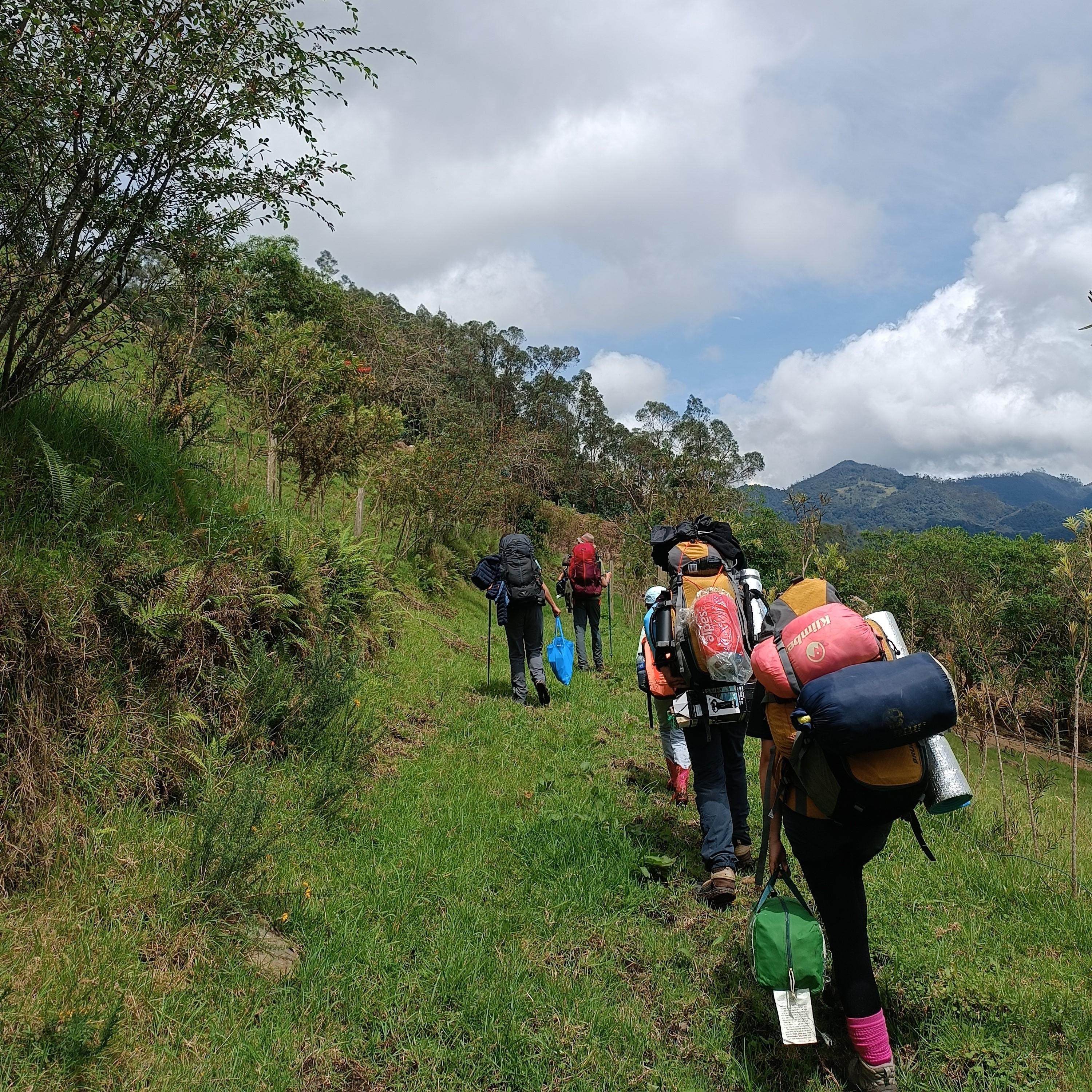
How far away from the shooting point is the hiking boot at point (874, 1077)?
254 cm

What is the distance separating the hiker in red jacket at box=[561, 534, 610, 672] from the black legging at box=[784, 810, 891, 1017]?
8212 millimetres

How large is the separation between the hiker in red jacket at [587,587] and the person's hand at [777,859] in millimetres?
8002

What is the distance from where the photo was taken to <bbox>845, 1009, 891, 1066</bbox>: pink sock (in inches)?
101

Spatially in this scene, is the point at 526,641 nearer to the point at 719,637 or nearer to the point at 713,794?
the point at 713,794

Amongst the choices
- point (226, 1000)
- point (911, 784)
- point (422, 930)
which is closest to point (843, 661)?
point (911, 784)

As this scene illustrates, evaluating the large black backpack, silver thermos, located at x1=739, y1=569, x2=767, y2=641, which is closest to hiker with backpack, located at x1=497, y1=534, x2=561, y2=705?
the large black backpack

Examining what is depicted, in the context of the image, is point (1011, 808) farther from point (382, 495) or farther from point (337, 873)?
point (382, 495)

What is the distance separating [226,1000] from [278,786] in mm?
1651

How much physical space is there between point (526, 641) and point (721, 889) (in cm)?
468

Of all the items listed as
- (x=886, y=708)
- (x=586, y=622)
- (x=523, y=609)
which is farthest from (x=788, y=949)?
(x=586, y=622)

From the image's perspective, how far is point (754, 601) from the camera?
417 cm

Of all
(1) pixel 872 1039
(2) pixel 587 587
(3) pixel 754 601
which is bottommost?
(1) pixel 872 1039

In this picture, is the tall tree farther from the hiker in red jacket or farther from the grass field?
the hiker in red jacket

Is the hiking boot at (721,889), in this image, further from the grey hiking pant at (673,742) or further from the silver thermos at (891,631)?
the silver thermos at (891,631)
